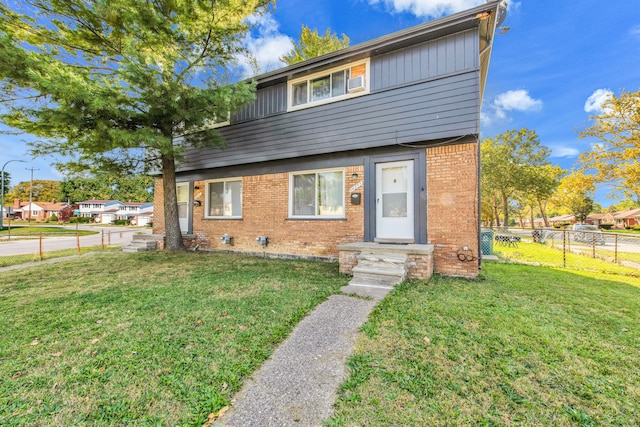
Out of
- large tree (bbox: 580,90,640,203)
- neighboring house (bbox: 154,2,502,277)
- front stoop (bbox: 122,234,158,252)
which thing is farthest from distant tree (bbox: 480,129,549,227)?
front stoop (bbox: 122,234,158,252)

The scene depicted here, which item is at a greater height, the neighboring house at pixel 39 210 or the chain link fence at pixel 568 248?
the neighboring house at pixel 39 210

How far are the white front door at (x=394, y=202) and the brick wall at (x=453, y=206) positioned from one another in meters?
0.45

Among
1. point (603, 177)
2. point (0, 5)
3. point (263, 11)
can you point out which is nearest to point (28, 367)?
point (263, 11)

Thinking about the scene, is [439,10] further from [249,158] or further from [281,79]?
[249,158]

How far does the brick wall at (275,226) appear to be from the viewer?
6.81m

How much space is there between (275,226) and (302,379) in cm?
591

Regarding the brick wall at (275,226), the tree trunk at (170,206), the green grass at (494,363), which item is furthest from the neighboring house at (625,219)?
the tree trunk at (170,206)

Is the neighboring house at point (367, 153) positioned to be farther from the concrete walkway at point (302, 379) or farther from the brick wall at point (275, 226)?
the concrete walkway at point (302, 379)

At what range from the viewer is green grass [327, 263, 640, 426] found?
1.82 metres

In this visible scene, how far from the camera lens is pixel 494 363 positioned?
7.82 feet

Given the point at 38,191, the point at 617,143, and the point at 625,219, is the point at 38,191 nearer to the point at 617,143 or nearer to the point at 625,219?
the point at 617,143

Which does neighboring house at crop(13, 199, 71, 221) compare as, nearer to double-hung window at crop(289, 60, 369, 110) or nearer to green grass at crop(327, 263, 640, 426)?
double-hung window at crop(289, 60, 369, 110)

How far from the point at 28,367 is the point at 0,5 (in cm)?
991

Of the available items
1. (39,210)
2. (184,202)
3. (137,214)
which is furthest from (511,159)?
(39,210)
